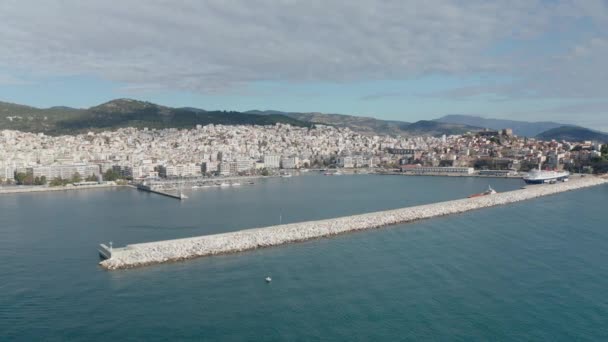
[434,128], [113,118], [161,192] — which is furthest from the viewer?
[434,128]

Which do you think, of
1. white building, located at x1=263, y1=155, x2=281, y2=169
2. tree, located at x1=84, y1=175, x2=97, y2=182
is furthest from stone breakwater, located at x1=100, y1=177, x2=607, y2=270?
white building, located at x1=263, y1=155, x2=281, y2=169

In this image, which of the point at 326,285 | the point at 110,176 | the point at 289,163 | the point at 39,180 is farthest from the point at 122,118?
the point at 326,285

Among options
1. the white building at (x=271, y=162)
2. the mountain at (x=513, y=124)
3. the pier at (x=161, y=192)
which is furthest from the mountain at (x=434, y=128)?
the pier at (x=161, y=192)

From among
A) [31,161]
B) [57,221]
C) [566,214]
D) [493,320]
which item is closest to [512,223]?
[566,214]

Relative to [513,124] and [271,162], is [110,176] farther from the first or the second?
[513,124]

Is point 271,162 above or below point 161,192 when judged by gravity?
above

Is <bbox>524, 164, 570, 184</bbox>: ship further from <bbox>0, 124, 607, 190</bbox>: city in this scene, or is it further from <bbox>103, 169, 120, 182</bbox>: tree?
<bbox>103, 169, 120, 182</bbox>: tree
